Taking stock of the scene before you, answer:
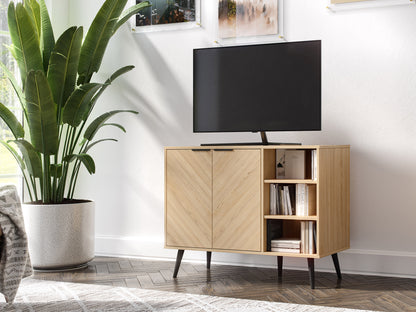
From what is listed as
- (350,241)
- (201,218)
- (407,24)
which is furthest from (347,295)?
(407,24)

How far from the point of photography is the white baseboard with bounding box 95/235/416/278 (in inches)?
152

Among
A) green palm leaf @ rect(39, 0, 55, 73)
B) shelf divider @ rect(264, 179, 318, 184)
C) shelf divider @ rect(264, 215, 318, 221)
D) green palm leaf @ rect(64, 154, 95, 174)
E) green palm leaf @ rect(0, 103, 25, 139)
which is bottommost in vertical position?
shelf divider @ rect(264, 215, 318, 221)

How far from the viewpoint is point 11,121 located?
160 inches

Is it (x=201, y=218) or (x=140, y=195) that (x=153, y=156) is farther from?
(x=201, y=218)

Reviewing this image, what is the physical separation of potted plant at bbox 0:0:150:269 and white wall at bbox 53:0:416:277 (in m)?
0.39

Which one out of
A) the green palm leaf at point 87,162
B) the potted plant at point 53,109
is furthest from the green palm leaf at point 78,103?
the green palm leaf at point 87,162

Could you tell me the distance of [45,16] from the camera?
170 inches

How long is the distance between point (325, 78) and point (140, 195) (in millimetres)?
1699

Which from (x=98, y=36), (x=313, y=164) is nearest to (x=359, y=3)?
(x=313, y=164)

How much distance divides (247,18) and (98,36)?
42.6 inches

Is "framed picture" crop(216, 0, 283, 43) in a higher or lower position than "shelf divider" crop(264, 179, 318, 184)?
higher

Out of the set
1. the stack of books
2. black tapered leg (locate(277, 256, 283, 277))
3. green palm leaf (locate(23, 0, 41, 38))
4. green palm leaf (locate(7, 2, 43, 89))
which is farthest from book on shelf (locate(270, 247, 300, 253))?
green palm leaf (locate(23, 0, 41, 38))

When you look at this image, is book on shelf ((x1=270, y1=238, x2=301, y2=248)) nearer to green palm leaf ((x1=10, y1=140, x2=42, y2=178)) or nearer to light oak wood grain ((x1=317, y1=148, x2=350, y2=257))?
light oak wood grain ((x1=317, y1=148, x2=350, y2=257))

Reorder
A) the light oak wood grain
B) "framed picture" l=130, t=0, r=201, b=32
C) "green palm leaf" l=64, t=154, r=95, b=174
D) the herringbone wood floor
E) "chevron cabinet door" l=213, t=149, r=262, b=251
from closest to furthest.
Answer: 1. the herringbone wood floor
2. the light oak wood grain
3. "chevron cabinet door" l=213, t=149, r=262, b=251
4. "green palm leaf" l=64, t=154, r=95, b=174
5. "framed picture" l=130, t=0, r=201, b=32
